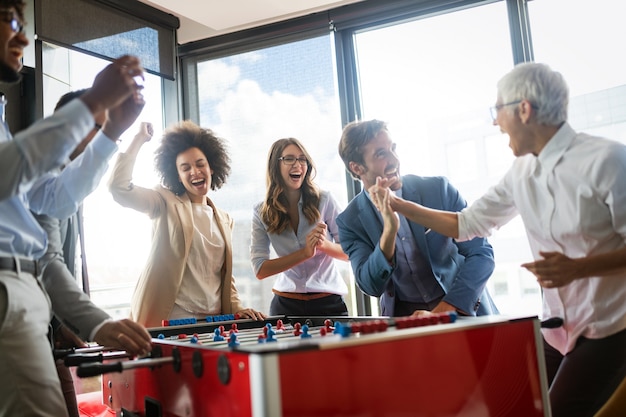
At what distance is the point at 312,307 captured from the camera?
305 centimetres

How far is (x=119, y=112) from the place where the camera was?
65.7 inches

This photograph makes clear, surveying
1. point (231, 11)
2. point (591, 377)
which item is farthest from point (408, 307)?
point (231, 11)

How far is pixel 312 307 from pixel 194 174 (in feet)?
2.97

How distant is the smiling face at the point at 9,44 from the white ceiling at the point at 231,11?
7.45 ft

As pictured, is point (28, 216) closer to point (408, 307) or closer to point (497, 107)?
Answer: point (497, 107)

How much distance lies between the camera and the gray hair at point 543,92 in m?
1.97

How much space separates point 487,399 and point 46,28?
124 inches

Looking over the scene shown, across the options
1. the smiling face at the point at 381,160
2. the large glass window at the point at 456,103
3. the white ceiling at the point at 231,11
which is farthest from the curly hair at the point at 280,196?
the white ceiling at the point at 231,11

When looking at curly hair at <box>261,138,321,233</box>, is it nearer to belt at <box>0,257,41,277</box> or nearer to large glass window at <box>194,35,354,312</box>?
large glass window at <box>194,35,354,312</box>

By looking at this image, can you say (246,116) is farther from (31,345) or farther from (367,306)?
(31,345)

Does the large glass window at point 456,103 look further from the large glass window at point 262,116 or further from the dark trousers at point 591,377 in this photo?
the dark trousers at point 591,377

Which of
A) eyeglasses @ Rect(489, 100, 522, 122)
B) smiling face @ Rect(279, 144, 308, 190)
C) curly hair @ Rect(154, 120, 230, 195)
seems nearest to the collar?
eyeglasses @ Rect(489, 100, 522, 122)

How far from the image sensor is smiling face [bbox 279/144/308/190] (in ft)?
10.6

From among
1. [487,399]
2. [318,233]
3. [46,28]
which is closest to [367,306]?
[318,233]
